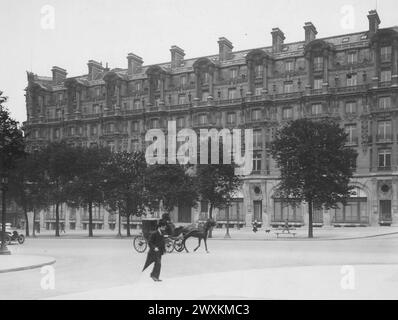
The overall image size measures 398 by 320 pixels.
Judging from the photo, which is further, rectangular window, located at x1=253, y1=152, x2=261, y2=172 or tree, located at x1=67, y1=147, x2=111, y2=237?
rectangular window, located at x1=253, y1=152, x2=261, y2=172

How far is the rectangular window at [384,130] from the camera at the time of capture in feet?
206

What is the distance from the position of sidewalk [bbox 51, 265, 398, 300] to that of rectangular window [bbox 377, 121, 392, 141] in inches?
1897

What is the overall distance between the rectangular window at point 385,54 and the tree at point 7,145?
48.8m

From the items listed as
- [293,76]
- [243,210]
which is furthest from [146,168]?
[293,76]


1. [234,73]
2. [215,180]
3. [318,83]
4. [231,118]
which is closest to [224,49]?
[234,73]

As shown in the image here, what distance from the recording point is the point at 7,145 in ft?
92.0

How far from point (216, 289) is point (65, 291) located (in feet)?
13.6

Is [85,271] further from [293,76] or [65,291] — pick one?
[293,76]

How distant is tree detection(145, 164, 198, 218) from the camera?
4884 centimetres

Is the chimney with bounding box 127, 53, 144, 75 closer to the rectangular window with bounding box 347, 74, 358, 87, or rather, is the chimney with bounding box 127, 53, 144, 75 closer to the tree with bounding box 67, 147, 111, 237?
the tree with bounding box 67, 147, 111, 237

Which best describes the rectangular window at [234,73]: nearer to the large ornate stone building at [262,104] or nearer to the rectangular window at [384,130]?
the large ornate stone building at [262,104]

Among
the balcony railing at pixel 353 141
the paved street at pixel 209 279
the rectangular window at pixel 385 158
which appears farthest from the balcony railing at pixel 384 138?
the paved street at pixel 209 279

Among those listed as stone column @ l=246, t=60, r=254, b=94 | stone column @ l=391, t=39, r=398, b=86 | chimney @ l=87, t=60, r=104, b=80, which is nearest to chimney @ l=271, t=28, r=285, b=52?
Answer: stone column @ l=246, t=60, r=254, b=94
